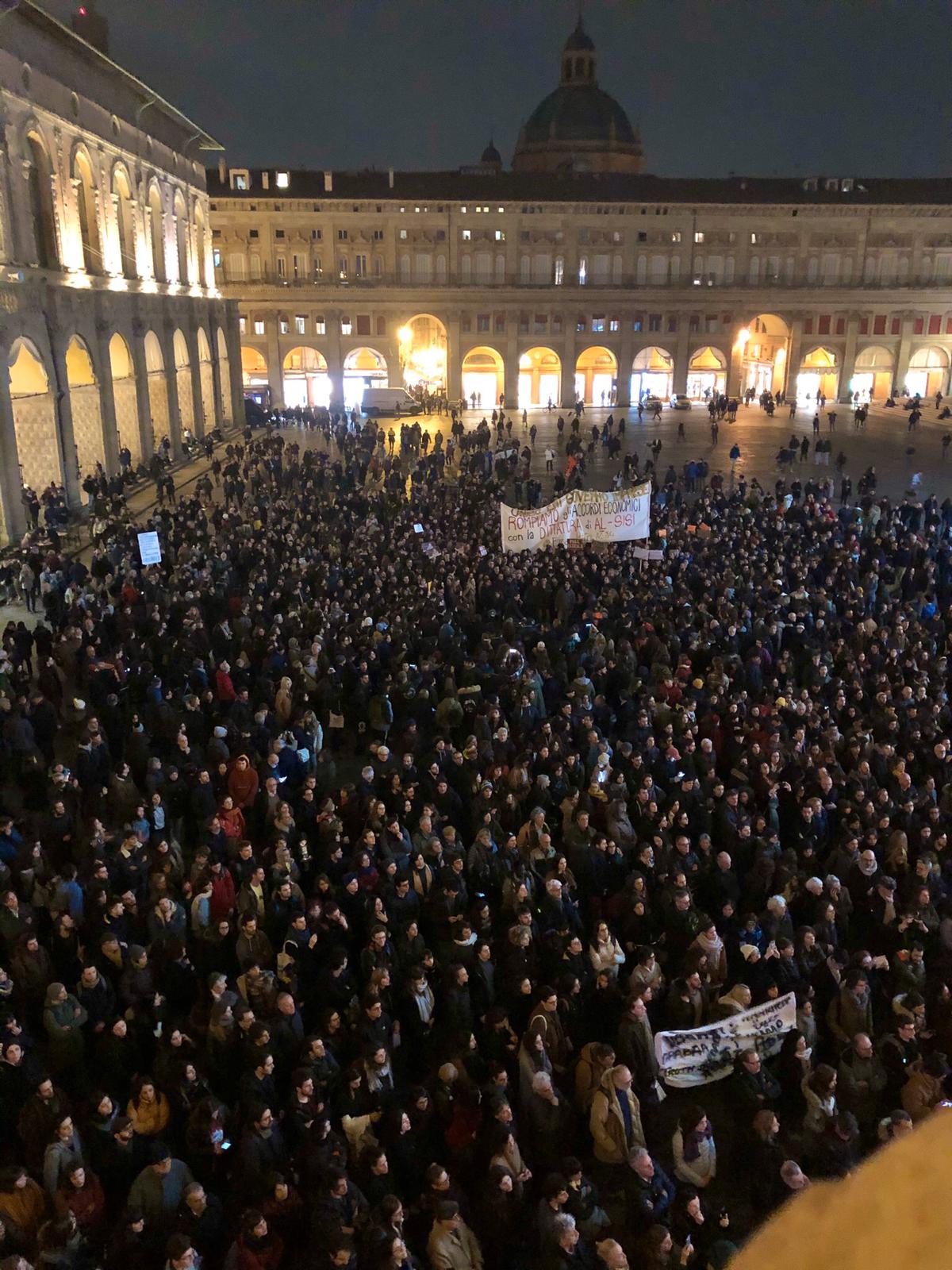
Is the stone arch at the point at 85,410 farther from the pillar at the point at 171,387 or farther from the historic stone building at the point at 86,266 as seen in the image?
the pillar at the point at 171,387

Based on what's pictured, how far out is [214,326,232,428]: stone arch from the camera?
1781 inches

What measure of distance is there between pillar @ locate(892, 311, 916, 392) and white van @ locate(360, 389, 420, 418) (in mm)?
31303

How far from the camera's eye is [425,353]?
5991 cm

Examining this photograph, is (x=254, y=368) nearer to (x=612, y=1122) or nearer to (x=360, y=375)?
(x=360, y=375)

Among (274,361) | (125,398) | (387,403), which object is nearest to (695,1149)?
(125,398)

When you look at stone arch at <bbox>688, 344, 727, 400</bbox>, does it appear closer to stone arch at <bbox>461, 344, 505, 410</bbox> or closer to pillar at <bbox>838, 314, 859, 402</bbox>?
pillar at <bbox>838, 314, 859, 402</bbox>

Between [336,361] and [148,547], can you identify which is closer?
[148,547]

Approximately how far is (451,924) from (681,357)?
2217 inches

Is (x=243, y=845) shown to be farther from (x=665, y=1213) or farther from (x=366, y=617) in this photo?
(x=366, y=617)

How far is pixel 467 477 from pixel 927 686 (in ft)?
60.1

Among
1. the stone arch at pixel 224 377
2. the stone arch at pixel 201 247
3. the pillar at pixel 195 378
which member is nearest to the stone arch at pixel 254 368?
the stone arch at pixel 224 377

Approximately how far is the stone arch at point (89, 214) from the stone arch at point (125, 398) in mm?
2942

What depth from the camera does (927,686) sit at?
1300 centimetres

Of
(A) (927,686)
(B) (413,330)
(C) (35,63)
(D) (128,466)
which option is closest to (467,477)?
(D) (128,466)
